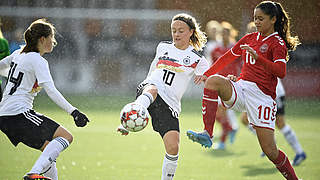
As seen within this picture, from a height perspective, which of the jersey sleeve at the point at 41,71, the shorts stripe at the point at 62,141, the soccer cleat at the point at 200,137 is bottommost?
the shorts stripe at the point at 62,141

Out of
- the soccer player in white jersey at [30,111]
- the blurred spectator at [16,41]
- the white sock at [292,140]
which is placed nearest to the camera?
the soccer player in white jersey at [30,111]

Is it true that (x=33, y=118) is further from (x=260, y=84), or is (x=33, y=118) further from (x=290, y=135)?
(x=290, y=135)

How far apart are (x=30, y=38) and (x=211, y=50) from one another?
5.26m

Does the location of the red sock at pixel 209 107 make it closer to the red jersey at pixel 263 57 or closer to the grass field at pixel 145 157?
the red jersey at pixel 263 57

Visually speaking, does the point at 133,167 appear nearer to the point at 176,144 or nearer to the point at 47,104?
the point at 176,144

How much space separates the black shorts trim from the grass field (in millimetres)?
1355

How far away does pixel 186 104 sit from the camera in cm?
1576

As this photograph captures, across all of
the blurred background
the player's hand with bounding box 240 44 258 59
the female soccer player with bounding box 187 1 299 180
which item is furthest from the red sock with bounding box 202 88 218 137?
the blurred background

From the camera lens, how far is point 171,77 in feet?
17.9

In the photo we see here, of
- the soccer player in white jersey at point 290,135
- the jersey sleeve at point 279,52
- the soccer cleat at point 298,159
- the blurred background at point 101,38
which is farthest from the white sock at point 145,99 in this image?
the blurred background at point 101,38

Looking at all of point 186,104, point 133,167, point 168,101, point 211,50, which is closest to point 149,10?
point 186,104

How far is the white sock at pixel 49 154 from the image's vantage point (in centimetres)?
458

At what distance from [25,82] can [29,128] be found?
0.47 m

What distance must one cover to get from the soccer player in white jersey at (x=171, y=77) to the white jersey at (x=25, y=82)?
0.98m
